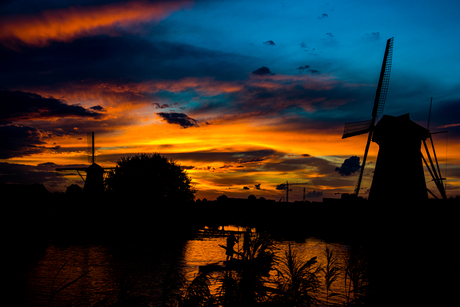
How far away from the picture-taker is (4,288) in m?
23.4

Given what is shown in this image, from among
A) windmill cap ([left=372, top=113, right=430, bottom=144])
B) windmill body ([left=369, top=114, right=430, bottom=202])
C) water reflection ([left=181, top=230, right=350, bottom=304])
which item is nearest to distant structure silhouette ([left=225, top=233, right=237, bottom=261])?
water reflection ([left=181, top=230, right=350, bottom=304])

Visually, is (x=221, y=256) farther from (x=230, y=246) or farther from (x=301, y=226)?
(x=301, y=226)

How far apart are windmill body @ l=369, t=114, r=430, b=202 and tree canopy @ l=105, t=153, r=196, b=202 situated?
44735 millimetres

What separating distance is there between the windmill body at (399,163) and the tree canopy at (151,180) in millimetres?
44735

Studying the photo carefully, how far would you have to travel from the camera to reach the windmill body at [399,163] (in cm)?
3231

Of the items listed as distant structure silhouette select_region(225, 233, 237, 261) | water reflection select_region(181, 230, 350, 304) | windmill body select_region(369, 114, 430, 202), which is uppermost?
windmill body select_region(369, 114, 430, 202)

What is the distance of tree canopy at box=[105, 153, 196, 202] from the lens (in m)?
70.1

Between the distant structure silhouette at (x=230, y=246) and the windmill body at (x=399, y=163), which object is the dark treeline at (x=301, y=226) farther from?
the distant structure silhouette at (x=230, y=246)

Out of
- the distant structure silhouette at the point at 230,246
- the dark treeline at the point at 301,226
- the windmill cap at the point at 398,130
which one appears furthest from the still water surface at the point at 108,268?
the windmill cap at the point at 398,130

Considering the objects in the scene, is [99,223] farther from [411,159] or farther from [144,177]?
[411,159]

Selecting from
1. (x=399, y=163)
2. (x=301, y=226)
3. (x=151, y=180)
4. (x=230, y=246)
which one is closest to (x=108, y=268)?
(x=230, y=246)

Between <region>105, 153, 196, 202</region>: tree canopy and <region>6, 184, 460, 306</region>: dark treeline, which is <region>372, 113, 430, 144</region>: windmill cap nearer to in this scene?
<region>6, 184, 460, 306</region>: dark treeline

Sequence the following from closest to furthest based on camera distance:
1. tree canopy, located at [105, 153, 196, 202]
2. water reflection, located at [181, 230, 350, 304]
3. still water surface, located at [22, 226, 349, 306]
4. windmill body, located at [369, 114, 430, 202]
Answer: still water surface, located at [22, 226, 349, 306]
water reflection, located at [181, 230, 350, 304]
windmill body, located at [369, 114, 430, 202]
tree canopy, located at [105, 153, 196, 202]

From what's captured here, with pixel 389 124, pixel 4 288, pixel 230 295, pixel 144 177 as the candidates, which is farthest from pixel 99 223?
pixel 230 295
